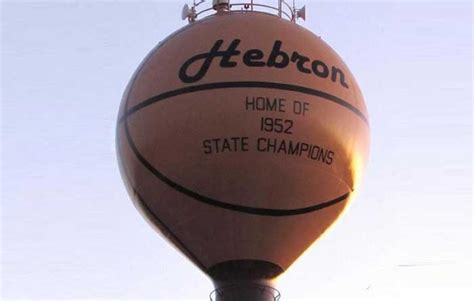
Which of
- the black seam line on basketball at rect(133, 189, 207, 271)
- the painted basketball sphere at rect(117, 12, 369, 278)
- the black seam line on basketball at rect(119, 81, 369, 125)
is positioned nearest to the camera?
the painted basketball sphere at rect(117, 12, 369, 278)

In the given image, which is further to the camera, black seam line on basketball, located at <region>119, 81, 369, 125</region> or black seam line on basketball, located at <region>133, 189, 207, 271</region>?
black seam line on basketball, located at <region>133, 189, 207, 271</region>

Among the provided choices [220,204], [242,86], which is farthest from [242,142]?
[220,204]

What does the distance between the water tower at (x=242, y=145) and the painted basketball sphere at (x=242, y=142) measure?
0.02m

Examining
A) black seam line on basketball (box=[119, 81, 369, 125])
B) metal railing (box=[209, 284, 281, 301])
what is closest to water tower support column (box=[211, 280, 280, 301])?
metal railing (box=[209, 284, 281, 301])

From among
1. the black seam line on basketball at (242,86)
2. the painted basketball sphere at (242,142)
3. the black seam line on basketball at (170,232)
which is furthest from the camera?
the black seam line on basketball at (170,232)

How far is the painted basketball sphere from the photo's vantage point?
45.8ft

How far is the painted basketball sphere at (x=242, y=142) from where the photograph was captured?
13969mm

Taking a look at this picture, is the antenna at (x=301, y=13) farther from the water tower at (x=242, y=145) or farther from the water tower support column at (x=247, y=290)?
the water tower support column at (x=247, y=290)

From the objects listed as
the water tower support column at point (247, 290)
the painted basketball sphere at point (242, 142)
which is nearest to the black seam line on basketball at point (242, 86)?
the painted basketball sphere at point (242, 142)

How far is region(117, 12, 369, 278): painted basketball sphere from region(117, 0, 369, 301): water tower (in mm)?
17

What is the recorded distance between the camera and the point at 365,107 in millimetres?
15531

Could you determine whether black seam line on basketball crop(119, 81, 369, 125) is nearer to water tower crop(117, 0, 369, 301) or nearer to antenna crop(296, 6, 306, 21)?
water tower crop(117, 0, 369, 301)

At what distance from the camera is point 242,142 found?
1391 cm

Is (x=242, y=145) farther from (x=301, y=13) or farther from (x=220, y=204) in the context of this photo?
(x=301, y=13)
